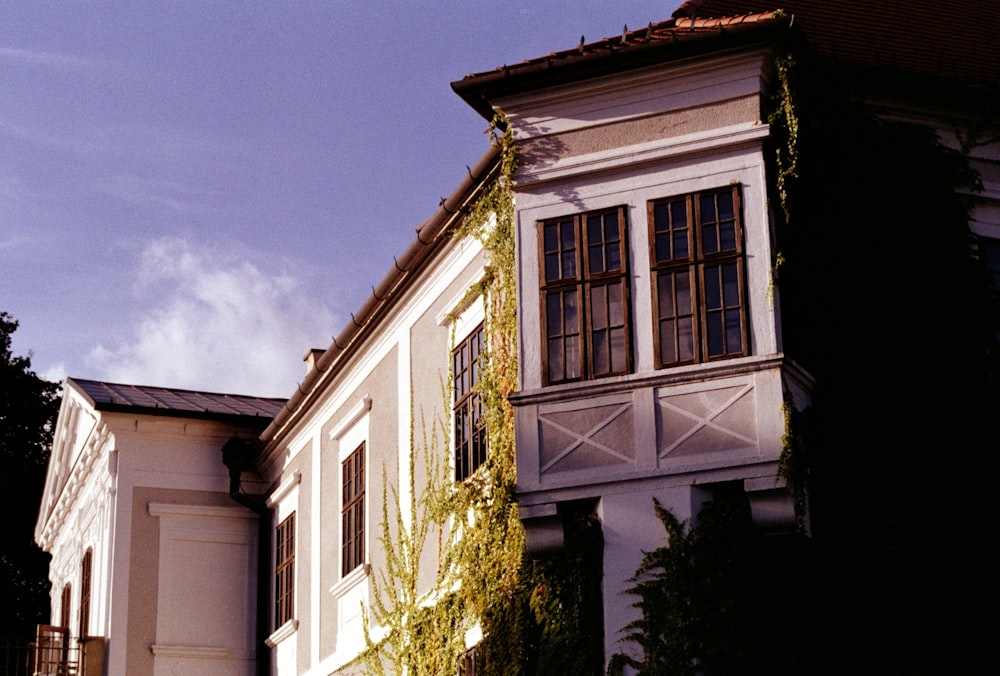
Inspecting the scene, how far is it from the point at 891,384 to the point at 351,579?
7.89 m

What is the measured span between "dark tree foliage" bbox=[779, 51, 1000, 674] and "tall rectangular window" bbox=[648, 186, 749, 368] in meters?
0.46

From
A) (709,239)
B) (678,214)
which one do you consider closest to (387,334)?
(678,214)

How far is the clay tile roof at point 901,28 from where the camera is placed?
17.2 metres

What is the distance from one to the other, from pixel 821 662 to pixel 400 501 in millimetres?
6532

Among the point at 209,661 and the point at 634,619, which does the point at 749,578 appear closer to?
the point at 634,619

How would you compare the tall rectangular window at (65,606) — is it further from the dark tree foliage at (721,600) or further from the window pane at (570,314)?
the dark tree foliage at (721,600)

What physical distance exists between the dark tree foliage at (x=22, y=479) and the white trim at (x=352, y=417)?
20062 mm

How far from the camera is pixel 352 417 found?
21.0 m

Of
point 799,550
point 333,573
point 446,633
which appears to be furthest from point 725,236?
point 333,573

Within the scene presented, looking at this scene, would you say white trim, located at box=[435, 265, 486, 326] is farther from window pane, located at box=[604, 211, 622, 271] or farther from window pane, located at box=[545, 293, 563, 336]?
window pane, located at box=[604, 211, 622, 271]

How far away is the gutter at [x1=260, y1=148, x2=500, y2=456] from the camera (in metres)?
17.0

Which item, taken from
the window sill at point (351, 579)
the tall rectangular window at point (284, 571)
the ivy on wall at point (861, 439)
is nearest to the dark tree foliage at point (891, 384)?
the ivy on wall at point (861, 439)

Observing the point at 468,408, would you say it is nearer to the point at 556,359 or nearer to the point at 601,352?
the point at 556,359

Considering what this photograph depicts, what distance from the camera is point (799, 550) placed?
13.6 metres
